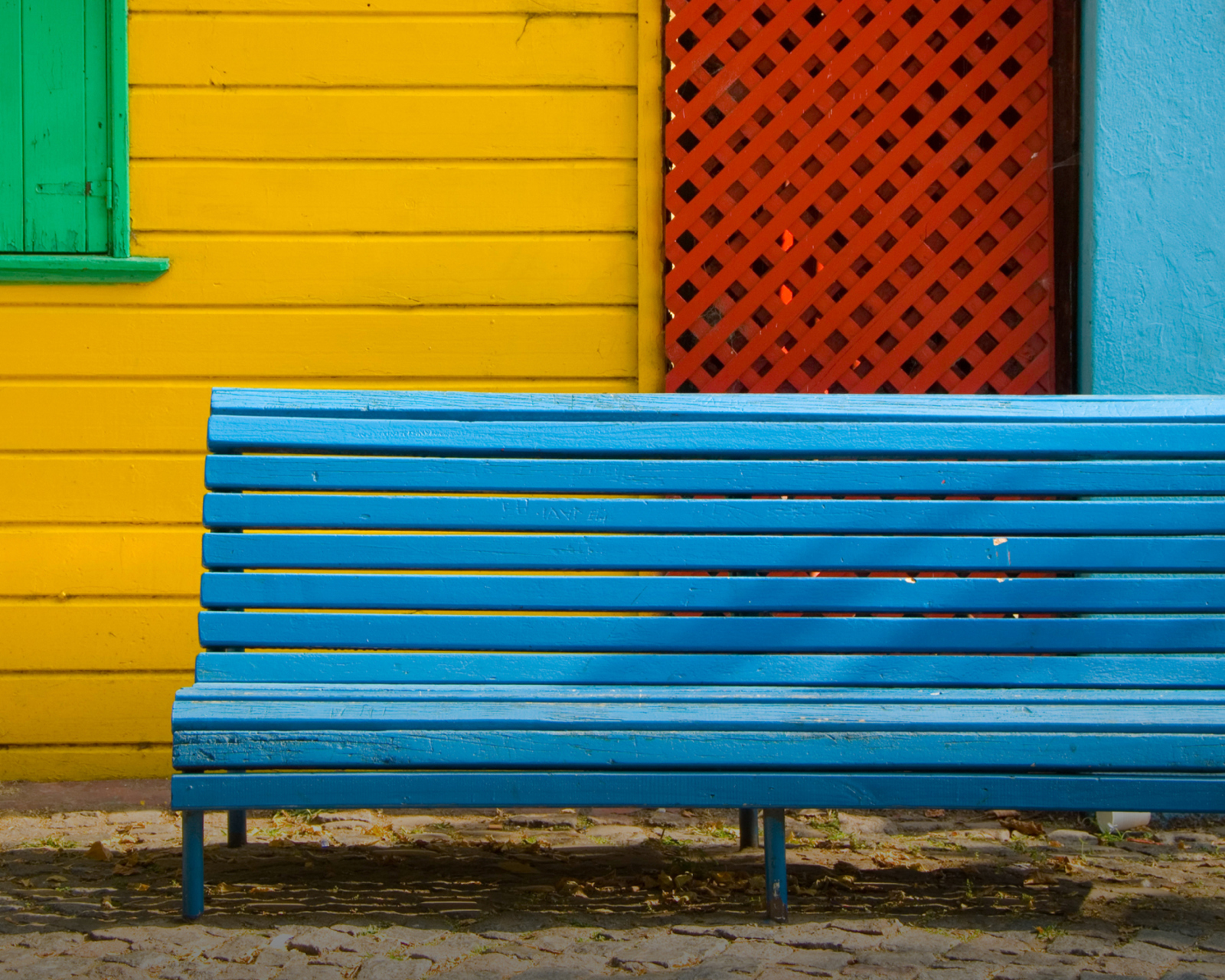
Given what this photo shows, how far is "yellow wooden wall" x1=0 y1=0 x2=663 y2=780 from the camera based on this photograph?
3312 mm

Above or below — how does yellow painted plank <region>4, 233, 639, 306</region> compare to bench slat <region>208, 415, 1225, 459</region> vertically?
above

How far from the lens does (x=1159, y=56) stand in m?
3.17

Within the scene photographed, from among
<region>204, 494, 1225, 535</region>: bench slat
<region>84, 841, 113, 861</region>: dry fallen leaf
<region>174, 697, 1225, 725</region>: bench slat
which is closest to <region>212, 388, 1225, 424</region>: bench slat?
<region>204, 494, 1225, 535</region>: bench slat

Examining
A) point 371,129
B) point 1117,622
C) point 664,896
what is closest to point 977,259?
point 1117,622

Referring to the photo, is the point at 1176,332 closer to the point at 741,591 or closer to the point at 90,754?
the point at 741,591

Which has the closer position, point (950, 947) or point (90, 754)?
point (950, 947)

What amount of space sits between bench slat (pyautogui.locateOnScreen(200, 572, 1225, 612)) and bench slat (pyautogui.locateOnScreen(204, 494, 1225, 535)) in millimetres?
102

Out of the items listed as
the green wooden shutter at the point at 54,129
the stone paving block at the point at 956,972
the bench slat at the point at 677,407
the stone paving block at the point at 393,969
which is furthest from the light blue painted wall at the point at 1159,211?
the green wooden shutter at the point at 54,129

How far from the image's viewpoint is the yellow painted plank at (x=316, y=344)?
3.31 meters

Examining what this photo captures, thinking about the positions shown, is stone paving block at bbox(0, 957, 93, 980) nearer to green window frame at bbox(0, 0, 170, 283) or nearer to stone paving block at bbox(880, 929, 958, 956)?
stone paving block at bbox(880, 929, 958, 956)

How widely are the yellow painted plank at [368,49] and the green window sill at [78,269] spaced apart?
0.53 metres

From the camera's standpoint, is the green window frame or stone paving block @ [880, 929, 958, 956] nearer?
stone paving block @ [880, 929, 958, 956]

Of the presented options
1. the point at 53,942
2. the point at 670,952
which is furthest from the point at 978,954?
the point at 53,942

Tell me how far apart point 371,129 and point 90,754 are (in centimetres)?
199
